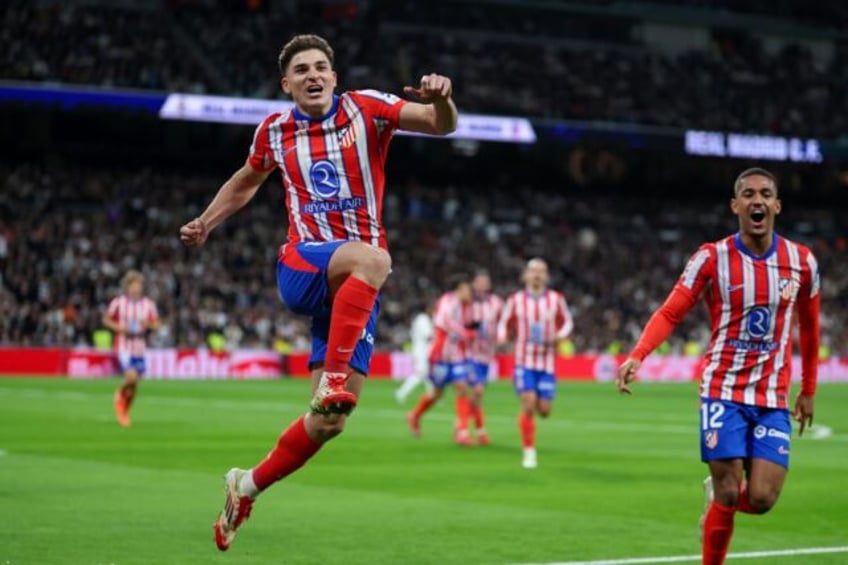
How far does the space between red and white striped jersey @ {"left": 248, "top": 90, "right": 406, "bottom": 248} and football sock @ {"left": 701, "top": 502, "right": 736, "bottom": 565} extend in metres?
2.67

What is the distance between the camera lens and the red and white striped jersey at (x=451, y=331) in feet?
79.2

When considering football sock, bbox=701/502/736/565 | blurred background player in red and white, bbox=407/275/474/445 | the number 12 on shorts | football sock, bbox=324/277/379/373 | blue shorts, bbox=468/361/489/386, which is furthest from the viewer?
blurred background player in red and white, bbox=407/275/474/445

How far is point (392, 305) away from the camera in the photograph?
50.2 metres

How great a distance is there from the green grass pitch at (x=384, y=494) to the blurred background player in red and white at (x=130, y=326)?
0.52m

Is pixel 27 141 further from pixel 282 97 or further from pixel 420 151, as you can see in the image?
pixel 420 151

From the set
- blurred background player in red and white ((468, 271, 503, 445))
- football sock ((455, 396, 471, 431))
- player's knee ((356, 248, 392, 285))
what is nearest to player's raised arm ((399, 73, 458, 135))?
player's knee ((356, 248, 392, 285))

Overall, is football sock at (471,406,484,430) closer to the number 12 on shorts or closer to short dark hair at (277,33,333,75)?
the number 12 on shorts

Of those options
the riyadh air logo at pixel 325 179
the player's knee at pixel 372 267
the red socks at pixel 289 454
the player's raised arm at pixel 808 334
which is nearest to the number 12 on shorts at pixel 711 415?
the player's raised arm at pixel 808 334

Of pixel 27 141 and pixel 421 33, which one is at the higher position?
pixel 421 33

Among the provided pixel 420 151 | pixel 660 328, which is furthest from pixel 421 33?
pixel 660 328

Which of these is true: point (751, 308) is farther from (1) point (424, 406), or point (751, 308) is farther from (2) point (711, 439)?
(1) point (424, 406)

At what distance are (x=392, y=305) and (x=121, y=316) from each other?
941 inches

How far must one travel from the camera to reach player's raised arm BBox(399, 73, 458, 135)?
26.9ft

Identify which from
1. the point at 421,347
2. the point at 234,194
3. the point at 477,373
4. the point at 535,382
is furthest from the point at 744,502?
the point at 421,347
